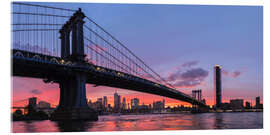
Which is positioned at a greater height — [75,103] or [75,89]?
[75,89]

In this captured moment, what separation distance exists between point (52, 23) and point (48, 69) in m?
8.86

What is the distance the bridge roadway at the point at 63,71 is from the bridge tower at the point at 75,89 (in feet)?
2.83

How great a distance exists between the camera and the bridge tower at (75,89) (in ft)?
125

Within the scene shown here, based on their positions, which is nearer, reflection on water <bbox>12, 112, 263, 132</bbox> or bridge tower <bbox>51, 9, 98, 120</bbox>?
reflection on water <bbox>12, 112, 263, 132</bbox>

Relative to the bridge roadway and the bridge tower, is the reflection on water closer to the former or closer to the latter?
the bridge tower

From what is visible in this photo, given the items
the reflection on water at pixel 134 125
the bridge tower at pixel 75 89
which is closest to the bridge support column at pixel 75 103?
the bridge tower at pixel 75 89

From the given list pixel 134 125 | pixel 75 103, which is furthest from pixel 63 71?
pixel 134 125

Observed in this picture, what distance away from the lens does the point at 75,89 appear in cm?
3947

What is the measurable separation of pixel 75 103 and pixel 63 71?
4252 millimetres

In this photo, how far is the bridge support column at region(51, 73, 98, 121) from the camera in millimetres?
37750

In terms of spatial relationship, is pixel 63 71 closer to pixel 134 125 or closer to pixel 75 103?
pixel 75 103

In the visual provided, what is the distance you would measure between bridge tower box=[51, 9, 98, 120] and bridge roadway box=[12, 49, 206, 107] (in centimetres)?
86

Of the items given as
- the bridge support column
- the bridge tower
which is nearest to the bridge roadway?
the bridge tower
